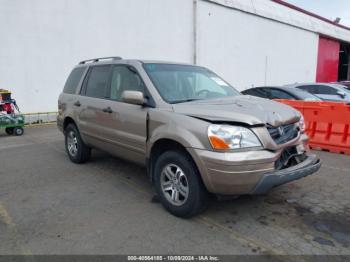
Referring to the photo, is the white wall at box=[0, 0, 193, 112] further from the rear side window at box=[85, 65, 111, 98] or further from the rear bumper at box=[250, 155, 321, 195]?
the rear bumper at box=[250, 155, 321, 195]

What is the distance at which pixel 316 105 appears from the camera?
24.4 feet

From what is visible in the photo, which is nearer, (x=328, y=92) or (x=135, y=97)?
(x=135, y=97)

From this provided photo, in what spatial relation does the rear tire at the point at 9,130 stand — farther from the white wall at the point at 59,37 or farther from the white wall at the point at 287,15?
the white wall at the point at 287,15

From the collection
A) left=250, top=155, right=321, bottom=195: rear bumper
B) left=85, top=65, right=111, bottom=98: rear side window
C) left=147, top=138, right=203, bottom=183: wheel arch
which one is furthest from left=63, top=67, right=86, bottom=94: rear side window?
left=250, top=155, right=321, bottom=195: rear bumper

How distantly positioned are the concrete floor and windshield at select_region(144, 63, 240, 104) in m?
1.45

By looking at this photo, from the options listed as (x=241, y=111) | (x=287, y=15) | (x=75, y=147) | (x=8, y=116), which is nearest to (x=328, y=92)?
(x=75, y=147)

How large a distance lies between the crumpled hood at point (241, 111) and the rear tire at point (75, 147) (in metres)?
2.79

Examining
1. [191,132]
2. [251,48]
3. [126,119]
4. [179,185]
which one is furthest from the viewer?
[251,48]

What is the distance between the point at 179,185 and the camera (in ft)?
12.3

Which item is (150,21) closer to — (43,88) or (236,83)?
(43,88)

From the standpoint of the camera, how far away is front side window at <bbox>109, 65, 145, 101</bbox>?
4.36 meters

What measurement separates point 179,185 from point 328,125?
4.99m

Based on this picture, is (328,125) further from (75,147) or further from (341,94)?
(75,147)

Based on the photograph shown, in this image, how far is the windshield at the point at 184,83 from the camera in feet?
13.6
